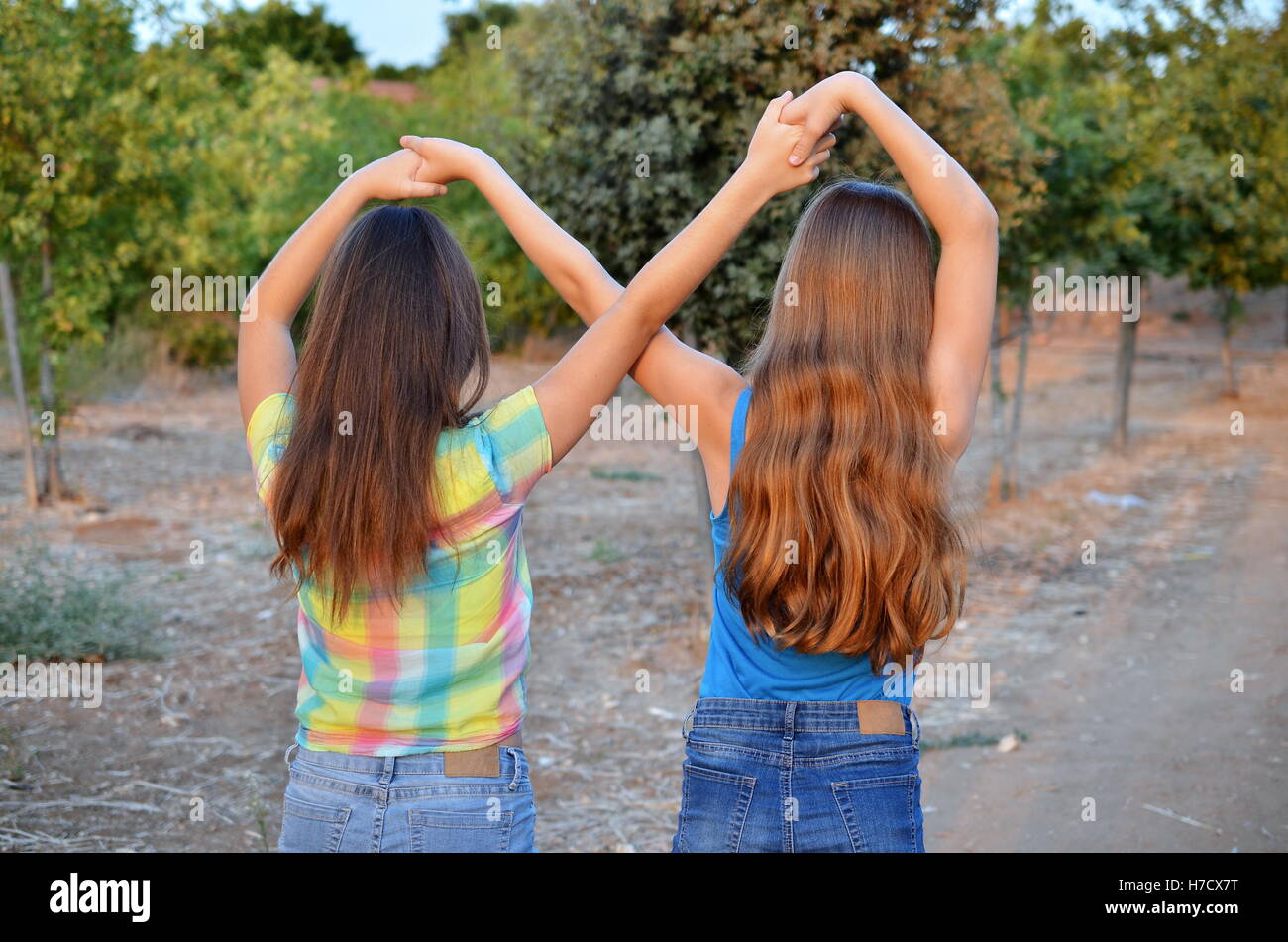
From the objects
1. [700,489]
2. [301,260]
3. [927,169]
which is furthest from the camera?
[700,489]

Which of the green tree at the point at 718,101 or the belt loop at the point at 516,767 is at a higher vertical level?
the green tree at the point at 718,101

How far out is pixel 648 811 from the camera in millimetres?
4984

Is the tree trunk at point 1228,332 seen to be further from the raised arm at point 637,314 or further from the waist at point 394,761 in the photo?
the waist at point 394,761

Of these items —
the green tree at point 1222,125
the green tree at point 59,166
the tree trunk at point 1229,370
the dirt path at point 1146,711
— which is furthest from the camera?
the tree trunk at point 1229,370

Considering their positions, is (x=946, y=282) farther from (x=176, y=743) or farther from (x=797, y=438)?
(x=176, y=743)

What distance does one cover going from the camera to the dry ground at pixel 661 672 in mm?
4852

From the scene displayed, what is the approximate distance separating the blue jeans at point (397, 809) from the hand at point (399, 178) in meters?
1.09

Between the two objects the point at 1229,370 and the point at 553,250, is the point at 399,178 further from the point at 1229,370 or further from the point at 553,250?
the point at 1229,370

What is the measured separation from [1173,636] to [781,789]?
6.47m

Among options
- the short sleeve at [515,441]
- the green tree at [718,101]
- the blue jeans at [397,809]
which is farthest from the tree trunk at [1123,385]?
the blue jeans at [397,809]

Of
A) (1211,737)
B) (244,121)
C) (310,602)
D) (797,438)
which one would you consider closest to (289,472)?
(310,602)

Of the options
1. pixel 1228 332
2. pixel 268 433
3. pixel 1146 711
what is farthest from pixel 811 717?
pixel 1228 332

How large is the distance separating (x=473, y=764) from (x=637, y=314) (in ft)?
2.70

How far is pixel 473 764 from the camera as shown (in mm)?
1970
